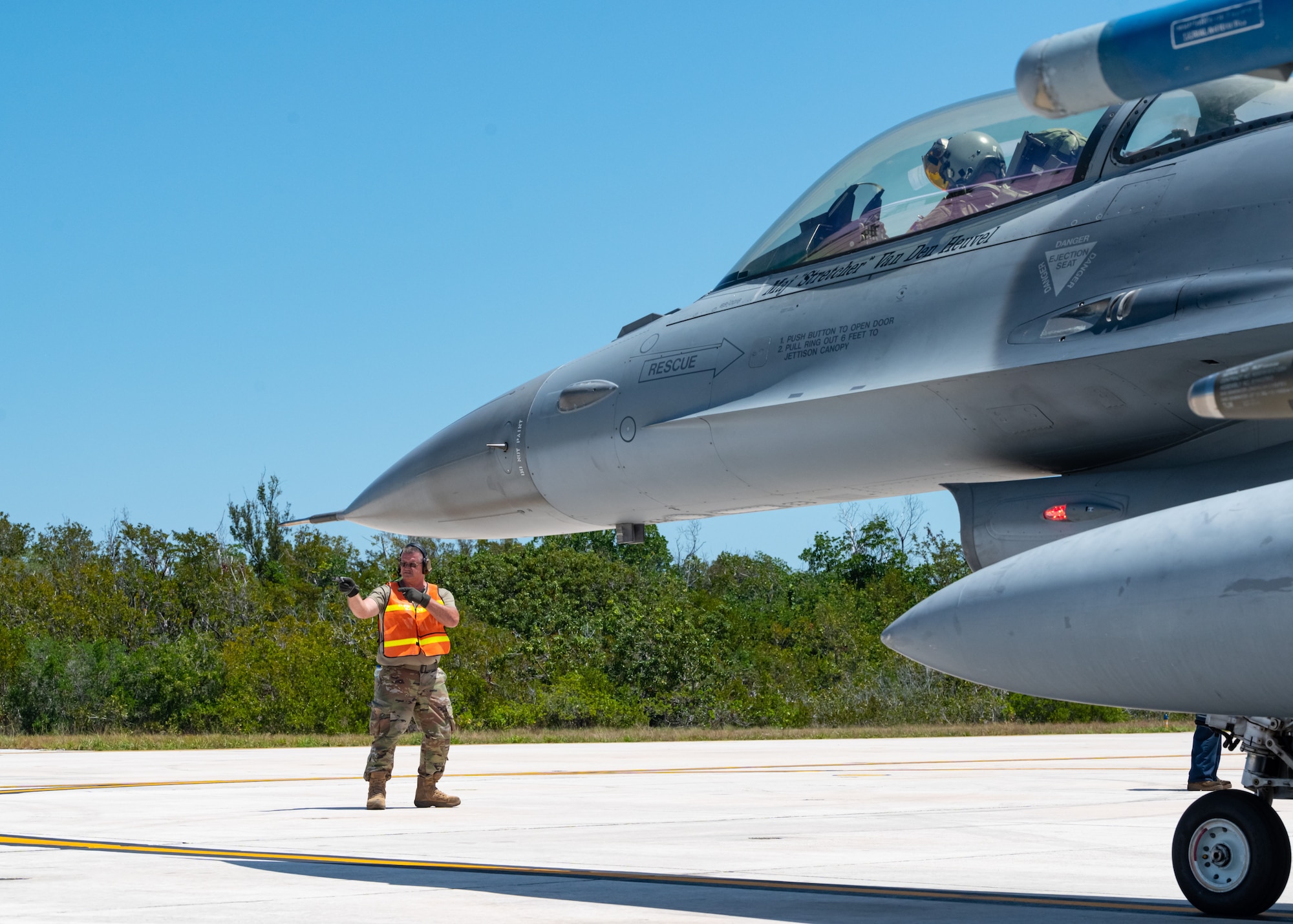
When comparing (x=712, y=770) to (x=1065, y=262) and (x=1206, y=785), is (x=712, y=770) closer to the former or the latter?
(x=1206, y=785)

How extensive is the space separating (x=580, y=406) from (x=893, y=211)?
8.24 feet

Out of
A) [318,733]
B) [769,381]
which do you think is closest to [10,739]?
[318,733]

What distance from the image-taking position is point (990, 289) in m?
7.46

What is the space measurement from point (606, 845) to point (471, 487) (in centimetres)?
269

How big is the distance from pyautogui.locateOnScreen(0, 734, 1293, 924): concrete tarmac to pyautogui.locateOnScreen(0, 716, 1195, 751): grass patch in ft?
28.2

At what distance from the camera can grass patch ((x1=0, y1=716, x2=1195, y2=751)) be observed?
90.1 feet

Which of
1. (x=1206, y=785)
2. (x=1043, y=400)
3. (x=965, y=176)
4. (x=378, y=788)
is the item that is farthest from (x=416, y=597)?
(x=1206, y=785)

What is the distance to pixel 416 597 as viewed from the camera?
1159cm

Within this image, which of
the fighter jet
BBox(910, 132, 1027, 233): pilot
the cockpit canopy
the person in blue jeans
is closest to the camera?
the fighter jet

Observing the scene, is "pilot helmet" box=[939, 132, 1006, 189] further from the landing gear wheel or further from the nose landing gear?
the landing gear wheel

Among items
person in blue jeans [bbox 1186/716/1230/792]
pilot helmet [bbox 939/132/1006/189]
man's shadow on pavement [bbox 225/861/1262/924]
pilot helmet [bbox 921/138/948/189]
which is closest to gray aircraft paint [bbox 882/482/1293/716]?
man's shadow on pavement [bbox 225/861/1262/924]

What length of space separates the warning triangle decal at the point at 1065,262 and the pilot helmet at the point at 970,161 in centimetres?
83

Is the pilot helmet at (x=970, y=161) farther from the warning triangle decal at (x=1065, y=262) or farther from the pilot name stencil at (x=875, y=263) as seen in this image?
the warning triangle decal at (x=1065, y=262)

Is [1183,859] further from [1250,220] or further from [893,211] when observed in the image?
[893,211]
